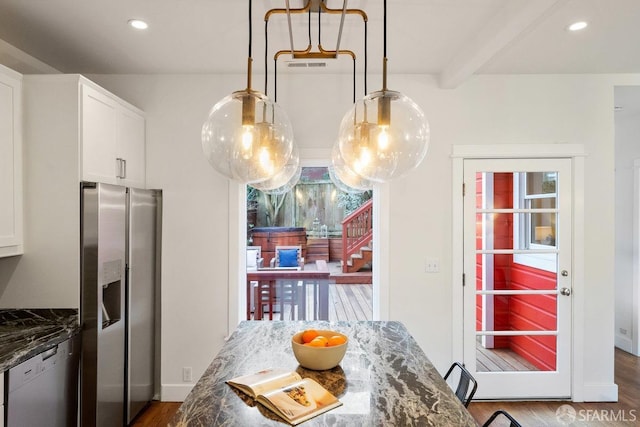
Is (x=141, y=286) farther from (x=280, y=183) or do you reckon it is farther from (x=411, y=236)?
(x=411, y=236)

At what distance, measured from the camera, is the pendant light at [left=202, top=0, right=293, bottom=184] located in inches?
47.9

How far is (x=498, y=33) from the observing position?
2.16m

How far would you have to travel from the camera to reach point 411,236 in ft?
10.2

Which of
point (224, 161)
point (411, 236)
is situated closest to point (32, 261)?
point (224, 161)

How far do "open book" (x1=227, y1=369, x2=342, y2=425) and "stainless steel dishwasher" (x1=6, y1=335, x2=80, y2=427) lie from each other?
1092 millimetres

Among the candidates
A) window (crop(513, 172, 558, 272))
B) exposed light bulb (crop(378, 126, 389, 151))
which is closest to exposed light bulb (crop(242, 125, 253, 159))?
exposed light bulb (crop(378, 126, 389, 151))

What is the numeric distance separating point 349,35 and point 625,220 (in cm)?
387

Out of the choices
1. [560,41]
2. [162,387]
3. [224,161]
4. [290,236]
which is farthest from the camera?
[290,236]

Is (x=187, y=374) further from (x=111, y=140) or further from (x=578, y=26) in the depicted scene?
(x=578, y=26)

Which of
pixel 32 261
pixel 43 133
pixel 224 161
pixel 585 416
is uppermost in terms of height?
pixel 43 133

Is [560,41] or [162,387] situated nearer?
[560,41]

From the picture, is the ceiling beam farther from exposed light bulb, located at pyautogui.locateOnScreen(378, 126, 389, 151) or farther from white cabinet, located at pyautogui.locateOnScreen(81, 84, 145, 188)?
white cabinet, located at pyautogui.locateOnScreen(81, 84, 145, 188)

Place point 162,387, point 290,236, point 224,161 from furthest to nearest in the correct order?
1. point 290,236
2. point 162,387
3. point 224,161

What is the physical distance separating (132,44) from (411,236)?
8.20 feet
